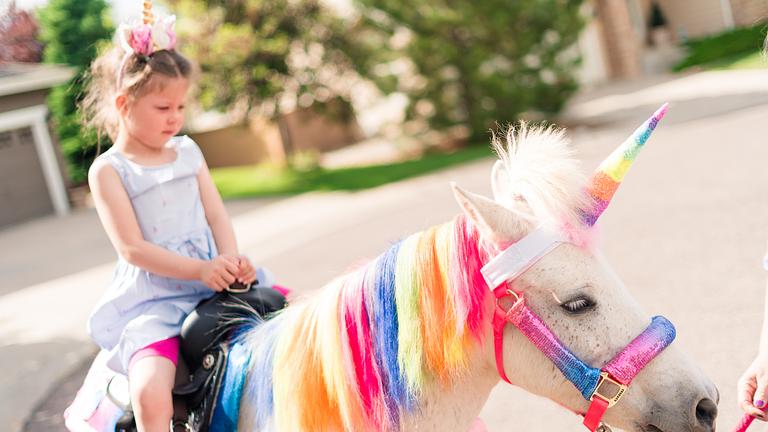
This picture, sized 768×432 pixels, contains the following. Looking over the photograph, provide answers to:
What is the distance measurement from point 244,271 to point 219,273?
0.08 metres

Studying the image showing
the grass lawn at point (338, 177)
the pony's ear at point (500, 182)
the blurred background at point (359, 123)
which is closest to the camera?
the pony's ear at point (500, 182)

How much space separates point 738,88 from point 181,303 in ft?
55.0

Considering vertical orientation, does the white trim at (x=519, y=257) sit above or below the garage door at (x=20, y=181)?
below

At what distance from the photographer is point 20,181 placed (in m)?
20.7

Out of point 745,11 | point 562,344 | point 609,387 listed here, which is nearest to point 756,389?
point 609,387

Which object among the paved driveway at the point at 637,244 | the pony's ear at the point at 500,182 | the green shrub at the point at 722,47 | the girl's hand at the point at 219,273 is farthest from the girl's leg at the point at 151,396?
the green shrub at the point at 722,47

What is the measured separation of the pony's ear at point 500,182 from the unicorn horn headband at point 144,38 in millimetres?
1240

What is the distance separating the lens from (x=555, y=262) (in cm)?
172

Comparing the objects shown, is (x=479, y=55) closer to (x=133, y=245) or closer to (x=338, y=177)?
(x=338, y=177)

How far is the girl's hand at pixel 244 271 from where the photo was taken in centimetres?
224

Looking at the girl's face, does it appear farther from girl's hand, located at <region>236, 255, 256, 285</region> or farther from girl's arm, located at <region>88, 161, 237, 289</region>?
girl's hand, located at <region>236, 255, 256, 285</region>

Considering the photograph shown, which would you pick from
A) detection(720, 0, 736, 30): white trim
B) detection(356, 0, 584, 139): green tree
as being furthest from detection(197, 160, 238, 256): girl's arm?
detection(720, 0, 736, 30): white trim

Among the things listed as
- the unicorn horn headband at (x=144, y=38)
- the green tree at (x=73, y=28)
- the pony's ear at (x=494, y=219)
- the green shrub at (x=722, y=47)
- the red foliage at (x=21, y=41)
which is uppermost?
the red foliage at (x=21, y=41)

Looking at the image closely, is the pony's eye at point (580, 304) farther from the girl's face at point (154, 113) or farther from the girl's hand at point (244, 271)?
the girl's face at point (154, 113)
